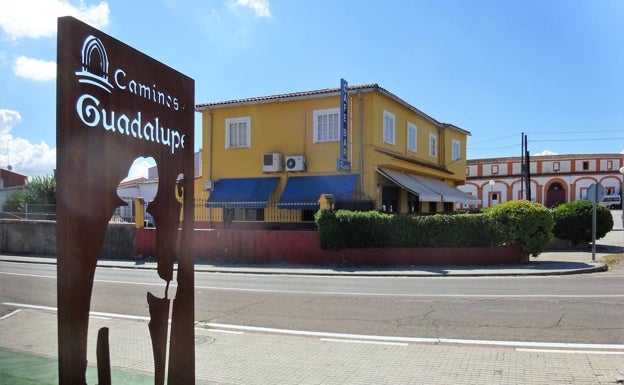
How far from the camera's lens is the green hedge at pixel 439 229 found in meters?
17.5

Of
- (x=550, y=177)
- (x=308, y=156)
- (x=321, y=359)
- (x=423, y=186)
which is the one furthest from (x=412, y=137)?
(x=550, y=177)

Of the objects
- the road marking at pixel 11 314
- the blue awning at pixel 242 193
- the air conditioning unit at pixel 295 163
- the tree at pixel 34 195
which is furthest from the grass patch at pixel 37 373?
the tree at pixel 34 195

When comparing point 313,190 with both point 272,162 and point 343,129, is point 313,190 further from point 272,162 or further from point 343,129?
point 343,129

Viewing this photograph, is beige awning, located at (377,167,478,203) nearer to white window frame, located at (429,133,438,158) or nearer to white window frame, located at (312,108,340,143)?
white window frame, located at (429,133,438,158)

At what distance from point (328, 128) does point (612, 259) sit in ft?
41.7


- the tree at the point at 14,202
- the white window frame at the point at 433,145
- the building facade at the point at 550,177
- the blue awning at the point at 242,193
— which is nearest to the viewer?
the blue awning at the point at 242,193

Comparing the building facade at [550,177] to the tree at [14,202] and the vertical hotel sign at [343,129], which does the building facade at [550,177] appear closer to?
the vertical hotel sign at [343,129]

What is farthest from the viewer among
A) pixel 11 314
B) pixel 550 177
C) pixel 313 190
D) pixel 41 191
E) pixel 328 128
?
pixel 550 177

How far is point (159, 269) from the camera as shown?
4.07 m

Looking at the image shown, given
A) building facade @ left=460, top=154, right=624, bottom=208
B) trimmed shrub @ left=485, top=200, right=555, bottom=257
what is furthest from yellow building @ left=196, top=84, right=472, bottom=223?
building facade @ left=460, top=154, right=624, bottom=208

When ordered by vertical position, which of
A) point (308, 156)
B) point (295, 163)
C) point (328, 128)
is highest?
point (328, 128)

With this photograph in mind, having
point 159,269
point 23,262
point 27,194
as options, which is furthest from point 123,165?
point 27,194

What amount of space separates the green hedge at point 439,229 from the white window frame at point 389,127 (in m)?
6.71

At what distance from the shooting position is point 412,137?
2736 centimetres
